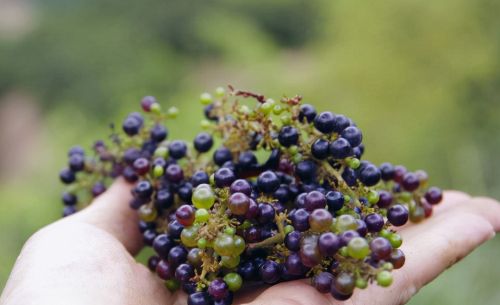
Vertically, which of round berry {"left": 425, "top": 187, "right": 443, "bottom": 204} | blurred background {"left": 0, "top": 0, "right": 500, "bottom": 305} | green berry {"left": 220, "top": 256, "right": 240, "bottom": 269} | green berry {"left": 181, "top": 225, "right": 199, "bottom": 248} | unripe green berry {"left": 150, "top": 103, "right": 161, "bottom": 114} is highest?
round berry {"left": 425, "top": 187, "right": 443, "bottom": 204}

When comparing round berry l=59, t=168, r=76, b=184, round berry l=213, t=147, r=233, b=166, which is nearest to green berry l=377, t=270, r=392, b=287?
round berry l=213, t=147, r=233, b=166

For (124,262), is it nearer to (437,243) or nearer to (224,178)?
(224,178)

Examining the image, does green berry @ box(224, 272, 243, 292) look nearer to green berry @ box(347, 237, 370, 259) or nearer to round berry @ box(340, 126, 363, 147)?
green berry @ box(347, 237, 370, 259)

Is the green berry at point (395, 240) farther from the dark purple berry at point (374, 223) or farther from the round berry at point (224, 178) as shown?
the round berry at point (224, 178)

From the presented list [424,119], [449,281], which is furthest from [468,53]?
[449,281]

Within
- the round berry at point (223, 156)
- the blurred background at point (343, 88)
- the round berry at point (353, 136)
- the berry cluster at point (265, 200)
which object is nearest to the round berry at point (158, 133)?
the berry cluster at point (265, 200)

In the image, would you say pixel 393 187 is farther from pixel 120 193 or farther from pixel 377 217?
pixel 120 193

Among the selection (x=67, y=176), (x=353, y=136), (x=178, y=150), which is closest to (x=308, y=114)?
(x=353, y=136)
